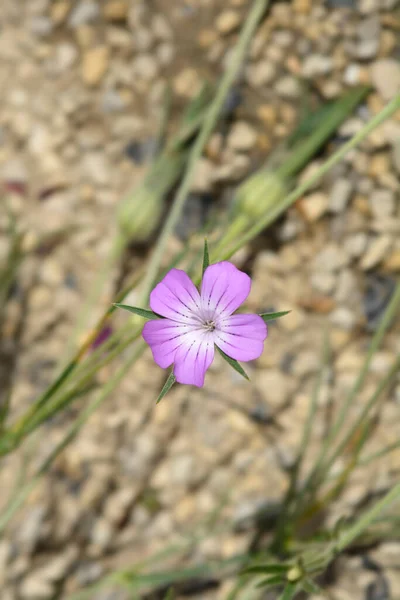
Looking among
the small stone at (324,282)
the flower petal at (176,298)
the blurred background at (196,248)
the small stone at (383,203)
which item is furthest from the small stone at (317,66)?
the flower petal at (176,298)

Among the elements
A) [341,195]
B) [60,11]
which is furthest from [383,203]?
[60,11]

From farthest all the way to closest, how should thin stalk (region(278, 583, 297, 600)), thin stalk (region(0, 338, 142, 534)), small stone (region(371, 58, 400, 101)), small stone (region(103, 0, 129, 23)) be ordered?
small stone (region(103, 0, 129, 23))
small stone (region(371, 58, 400, 101))
thin stalk (region(0, 338, 142, 534))
thin stalk (region(278, 583, 297, 600))

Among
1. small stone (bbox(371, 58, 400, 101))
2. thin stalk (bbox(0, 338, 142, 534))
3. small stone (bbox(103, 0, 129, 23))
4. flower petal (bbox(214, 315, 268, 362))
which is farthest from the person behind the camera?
small stone (bbox(103, 0, 129, 23))

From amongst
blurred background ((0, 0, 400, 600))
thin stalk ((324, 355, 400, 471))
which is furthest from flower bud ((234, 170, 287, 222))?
thin stalk ((324, 355, 400, 471))

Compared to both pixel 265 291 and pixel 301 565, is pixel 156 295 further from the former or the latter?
pixel 265 291

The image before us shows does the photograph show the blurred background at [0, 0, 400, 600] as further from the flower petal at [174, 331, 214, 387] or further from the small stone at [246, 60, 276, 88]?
the flower petal at [174, 331, 214, 387]

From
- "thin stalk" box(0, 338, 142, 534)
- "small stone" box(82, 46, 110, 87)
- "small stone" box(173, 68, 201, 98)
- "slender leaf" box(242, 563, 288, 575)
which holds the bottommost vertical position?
"slender leaf" box(242, 563, 288, 575)

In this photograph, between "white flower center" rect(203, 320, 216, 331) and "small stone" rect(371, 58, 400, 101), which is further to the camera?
"small stone" rect(371, 58, 400, 101)

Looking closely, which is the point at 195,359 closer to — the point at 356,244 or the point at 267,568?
the point at 267,568
